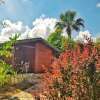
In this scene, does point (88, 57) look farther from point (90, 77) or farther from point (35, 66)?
point (35, 66)

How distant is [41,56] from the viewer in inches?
1495

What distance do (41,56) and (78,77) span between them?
27113 millimetres

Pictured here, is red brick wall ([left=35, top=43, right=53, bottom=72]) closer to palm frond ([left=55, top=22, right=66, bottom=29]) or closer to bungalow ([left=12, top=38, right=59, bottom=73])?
bungalow ([left=12, top=38, right=59, bottom=73])

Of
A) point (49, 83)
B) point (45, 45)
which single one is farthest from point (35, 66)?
point (49, 83)

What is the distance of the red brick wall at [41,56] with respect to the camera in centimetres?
3697

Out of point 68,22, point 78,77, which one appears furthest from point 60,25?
point 78,77

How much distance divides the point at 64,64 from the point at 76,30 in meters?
49.8

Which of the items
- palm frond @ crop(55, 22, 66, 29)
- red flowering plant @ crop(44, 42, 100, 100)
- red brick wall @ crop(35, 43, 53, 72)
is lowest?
red flowering plant @ crop(44, 42, 100, 100)

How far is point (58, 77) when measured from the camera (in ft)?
36.7

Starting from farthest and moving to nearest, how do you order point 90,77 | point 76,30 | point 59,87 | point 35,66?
point 76,30
point 35,66
point 59,87
point 90,77

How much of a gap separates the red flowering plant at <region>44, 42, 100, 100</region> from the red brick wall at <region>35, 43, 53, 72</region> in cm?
2490

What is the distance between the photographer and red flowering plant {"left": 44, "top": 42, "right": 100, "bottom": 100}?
1055 cm

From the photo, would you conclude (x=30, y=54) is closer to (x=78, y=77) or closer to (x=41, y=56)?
(x=41, y=56)

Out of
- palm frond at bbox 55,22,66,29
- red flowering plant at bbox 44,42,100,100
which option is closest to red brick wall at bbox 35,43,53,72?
palm frond at bbox 55,22,66,29
